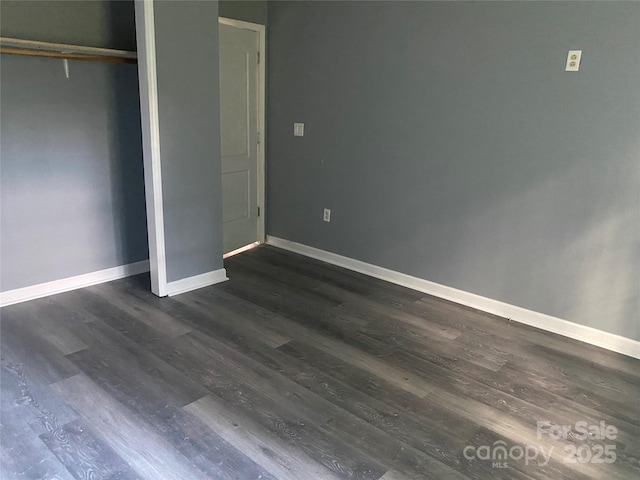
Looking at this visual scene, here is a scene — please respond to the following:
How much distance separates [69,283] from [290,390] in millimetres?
2045

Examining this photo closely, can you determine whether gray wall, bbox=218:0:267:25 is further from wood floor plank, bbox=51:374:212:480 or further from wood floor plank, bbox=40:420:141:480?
wood floor plank, bbox=40:420:141:480

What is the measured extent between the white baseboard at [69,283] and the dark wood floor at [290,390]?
0.08m

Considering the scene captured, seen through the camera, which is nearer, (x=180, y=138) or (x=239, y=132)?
(x=180, y=138)

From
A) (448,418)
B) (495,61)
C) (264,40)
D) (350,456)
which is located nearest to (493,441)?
(448,418)

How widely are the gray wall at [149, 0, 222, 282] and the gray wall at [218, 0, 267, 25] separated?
69 centimetres

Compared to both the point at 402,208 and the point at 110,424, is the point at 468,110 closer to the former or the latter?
the point at 402,208

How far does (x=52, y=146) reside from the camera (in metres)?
3.22

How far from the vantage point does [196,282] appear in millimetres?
3613

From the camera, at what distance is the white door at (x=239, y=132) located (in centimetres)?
408

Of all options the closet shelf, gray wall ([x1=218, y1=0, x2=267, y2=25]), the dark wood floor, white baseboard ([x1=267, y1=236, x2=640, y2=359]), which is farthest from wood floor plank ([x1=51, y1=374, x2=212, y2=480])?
gray wall ([x1=218, y1=0, x2=267, y2=25])

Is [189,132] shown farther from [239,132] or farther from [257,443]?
[257,443]

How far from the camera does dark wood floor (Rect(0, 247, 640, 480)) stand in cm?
193

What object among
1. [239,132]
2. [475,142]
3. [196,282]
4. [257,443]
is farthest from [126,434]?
[239,132]

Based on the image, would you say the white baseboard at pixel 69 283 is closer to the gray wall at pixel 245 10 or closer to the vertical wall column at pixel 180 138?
the vertical wall column at pixel 180 138
